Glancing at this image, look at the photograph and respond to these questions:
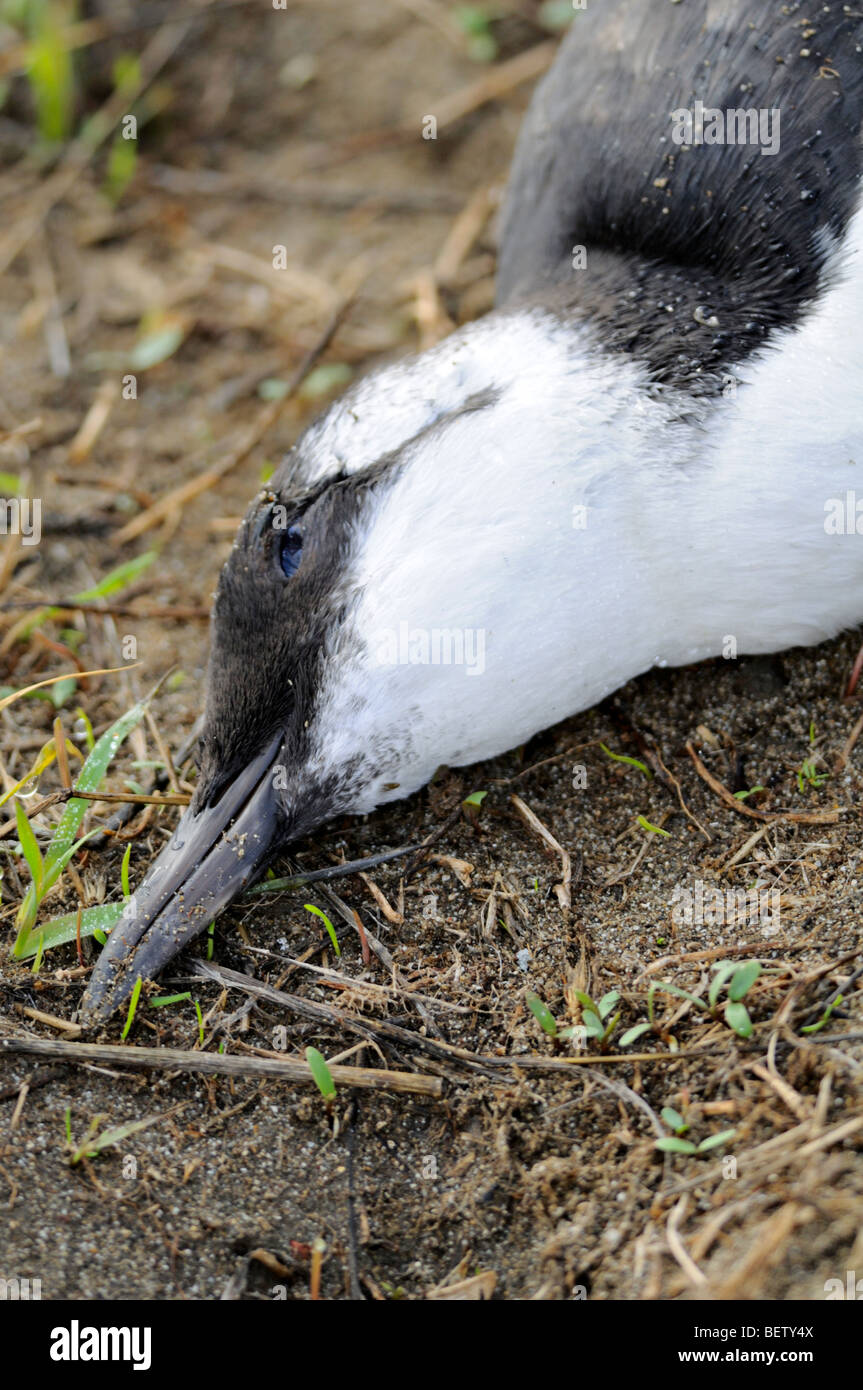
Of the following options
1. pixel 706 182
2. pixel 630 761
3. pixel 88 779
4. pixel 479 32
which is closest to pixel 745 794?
pixel 630 761

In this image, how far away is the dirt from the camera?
2125 mm

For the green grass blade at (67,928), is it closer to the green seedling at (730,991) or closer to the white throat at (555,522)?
the white throat at (555,522)

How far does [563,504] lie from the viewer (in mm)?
2578

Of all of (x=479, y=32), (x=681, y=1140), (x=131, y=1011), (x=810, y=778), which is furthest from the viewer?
(x=479, y=32)

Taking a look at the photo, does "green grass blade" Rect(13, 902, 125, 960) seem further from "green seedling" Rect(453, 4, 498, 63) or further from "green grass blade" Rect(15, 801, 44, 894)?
"green seedling" Rect(453, 4, 498, 63)

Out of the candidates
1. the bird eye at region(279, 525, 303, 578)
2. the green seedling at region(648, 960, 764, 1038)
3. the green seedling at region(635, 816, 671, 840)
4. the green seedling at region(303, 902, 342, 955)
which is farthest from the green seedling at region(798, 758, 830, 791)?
the bird eye at region(279, 525, 303, 578)

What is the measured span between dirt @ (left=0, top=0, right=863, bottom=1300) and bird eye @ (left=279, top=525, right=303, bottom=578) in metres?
0.57

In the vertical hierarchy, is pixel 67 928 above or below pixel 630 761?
below

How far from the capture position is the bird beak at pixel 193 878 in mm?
2553

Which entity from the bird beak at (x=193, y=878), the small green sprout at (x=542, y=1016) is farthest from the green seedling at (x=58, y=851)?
the small green sprout at (x=542, y=1016)

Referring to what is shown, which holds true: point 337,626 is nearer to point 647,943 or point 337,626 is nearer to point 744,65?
point 647,943

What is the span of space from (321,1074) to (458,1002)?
33cm

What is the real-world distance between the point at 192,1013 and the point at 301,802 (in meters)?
0.47

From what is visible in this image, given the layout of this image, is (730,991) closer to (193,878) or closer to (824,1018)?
(824,1018)
